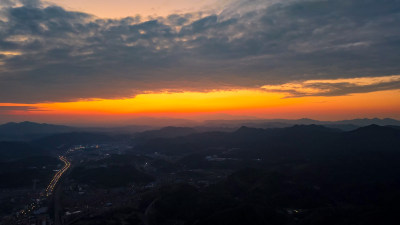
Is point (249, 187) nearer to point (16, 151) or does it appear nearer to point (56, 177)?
point (56, 177)

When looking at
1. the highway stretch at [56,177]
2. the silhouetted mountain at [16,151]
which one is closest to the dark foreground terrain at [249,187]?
the highway stretch at [56,177]

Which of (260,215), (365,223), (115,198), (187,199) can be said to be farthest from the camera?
(115,198)

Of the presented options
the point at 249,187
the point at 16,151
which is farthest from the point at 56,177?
the point at 16,151

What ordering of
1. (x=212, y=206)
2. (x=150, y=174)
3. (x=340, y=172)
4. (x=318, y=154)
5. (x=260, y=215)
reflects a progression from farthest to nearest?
(x=318, y=154)
(x=150, y=174)
(x=340, y=172)
(x=212, y=206)
(x=260, y=215)

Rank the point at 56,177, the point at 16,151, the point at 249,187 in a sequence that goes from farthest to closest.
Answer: the point at 16,151 < the point at 56,177 < the point at 249,187

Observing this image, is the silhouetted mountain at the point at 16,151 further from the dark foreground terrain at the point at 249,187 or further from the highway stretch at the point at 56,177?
the highway stretch at the point at 56,177

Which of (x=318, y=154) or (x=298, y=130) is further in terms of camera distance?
(x=298, y=130)

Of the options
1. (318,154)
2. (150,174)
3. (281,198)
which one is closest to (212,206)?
(281,198)

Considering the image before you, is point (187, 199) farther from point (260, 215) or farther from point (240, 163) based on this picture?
point (240, 163)
